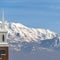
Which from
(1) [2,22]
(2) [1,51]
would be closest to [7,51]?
(2) [1,51]

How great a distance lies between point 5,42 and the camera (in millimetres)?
112688

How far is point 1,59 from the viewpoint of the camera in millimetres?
110562

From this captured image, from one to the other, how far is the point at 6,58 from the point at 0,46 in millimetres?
3443

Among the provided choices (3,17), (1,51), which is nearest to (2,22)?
(3,17)

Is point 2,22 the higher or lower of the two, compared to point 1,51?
higher

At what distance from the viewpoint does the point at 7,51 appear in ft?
366

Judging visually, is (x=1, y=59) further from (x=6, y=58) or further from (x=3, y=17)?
(x=3, y=17)

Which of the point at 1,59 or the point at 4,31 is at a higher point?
the point at 4,31

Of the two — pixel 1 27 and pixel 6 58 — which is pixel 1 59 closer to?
pixel 6 58

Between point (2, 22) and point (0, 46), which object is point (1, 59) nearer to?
point (0, 46)

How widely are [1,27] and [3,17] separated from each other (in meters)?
3.80

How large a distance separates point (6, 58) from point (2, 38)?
5635 millimetres

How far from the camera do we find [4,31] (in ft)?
373

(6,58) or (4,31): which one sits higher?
(4,31)
